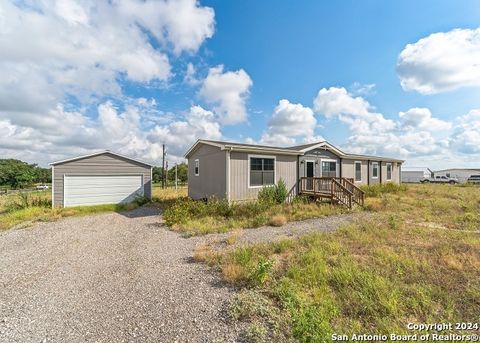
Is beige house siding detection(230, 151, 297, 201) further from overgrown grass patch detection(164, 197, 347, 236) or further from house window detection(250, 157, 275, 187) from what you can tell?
overgrown grass patch detection(164, 197, 347, 236)

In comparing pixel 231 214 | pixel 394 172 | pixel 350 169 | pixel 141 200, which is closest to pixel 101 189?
pixel 141 200

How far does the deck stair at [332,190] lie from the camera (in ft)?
39.2

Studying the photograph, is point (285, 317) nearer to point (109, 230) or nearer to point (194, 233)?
Answer: point (194, 233)

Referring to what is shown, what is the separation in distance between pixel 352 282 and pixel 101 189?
13.2 meters

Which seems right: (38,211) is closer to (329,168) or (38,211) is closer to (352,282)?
(352,282)

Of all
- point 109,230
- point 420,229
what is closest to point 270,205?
point 420,229

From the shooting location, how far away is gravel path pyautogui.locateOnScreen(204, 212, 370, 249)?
6.54m

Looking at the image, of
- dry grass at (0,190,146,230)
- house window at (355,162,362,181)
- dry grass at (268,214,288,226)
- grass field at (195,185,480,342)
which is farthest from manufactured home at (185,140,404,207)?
grass field at (195,185,480,342)

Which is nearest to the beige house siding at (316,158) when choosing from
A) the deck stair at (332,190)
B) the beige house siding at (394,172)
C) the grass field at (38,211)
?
the deck stair at (332,190)

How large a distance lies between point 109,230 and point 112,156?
256 inches

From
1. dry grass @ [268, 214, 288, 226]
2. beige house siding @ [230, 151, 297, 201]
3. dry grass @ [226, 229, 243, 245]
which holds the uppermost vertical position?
beige house siding @ [230, 151, 297, 201]

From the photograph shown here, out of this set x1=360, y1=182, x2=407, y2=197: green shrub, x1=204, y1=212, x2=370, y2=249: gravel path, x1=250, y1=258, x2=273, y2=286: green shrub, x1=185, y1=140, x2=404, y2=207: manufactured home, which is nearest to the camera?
x1=250, y1=258, x2=273, y2=286: green shrub

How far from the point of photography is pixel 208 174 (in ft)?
43.0

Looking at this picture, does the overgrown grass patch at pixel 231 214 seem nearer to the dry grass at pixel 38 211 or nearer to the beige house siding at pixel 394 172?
the dry grass at pixel 38 211
